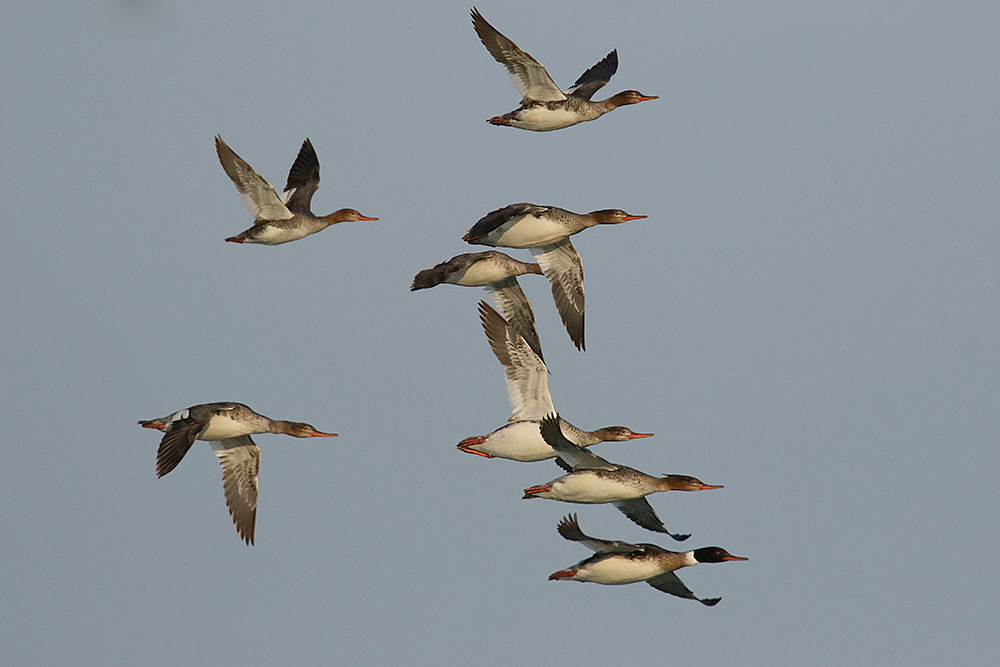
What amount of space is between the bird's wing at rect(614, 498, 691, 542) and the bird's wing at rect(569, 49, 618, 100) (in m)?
7.33

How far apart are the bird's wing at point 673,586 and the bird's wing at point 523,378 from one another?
9.96 ft

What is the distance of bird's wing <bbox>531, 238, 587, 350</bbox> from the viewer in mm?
23266

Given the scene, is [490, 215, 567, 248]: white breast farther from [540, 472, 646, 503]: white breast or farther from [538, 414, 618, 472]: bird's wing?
[540, 472, 646, 503]: white breast

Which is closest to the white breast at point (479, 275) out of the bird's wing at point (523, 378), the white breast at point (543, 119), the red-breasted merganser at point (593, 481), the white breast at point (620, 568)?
the bird's wing at point (523, 378)

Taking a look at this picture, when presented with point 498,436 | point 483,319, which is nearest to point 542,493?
point 498,436

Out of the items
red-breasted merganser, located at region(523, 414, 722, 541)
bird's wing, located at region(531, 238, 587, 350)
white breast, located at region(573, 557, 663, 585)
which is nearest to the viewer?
red-breasted merganser, located at region(523, 414, 722, 541)

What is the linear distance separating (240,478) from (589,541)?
5968mm

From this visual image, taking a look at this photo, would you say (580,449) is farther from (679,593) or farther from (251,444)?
(251,444)

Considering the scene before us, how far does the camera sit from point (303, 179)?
25.3 meters

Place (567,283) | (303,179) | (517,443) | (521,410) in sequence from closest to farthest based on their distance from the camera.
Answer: (517,443) → (521,410) → (567,283) → (303,179)

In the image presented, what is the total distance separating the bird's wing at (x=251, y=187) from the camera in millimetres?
21922

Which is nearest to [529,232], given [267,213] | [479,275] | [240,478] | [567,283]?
[479,275]

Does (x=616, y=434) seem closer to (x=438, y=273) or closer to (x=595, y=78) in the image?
(x=438, y=273)

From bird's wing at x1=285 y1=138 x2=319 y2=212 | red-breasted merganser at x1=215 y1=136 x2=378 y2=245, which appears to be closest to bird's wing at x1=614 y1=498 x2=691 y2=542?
red-breasted merganser at x1=215 y1=136 x2=378 y2=245
